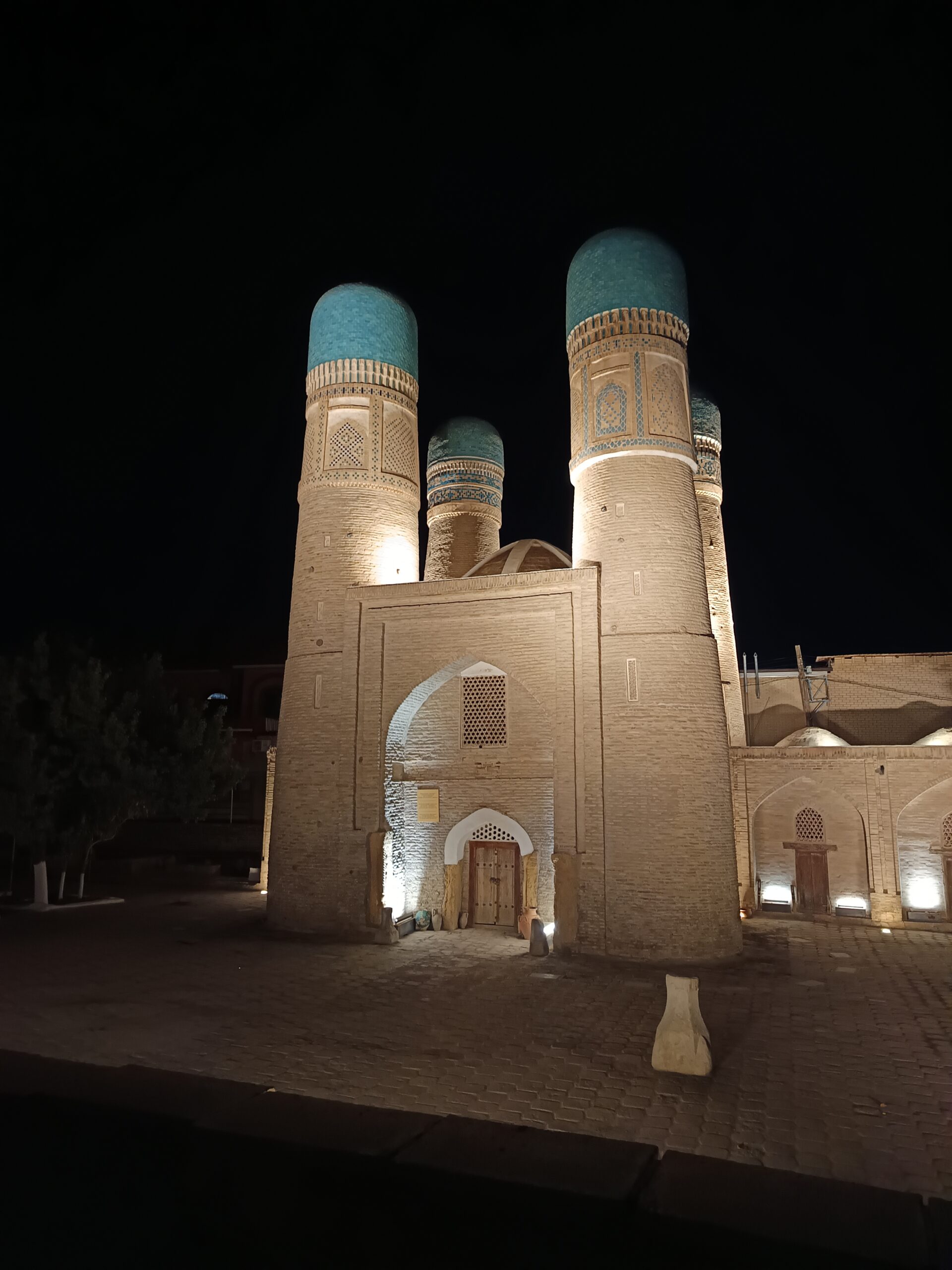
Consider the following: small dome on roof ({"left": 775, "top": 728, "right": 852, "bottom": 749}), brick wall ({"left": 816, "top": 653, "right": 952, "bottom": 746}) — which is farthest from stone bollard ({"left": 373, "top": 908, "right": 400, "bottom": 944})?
brick wall ({"left": 816, "top": 653, "right": 952, "bottom": 746})

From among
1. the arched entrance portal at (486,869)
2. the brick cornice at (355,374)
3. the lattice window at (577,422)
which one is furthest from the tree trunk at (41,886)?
the lattice window at (577,422)

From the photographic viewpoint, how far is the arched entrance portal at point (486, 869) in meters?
14.5

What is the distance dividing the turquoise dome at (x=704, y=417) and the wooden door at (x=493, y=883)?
1197cm

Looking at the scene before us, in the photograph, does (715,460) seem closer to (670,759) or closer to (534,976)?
(670,759)

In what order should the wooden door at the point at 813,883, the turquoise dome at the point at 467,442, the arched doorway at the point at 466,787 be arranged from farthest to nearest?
the turquoise dome at the point at 467,442, the wooden door at the point at 813,883, the arched doorway at the point at 466,787

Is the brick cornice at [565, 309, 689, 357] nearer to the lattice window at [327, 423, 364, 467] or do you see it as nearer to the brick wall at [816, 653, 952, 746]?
the lattice window at [327, 423, 364, 467]

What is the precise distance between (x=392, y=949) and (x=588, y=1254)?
9.38 meters

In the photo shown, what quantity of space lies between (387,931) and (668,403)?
9986mm

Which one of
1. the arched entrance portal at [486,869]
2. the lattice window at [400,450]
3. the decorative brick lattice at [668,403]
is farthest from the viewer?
the lattice window at [400,450]

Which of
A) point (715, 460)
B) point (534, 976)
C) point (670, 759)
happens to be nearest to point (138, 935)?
point (534, 976)

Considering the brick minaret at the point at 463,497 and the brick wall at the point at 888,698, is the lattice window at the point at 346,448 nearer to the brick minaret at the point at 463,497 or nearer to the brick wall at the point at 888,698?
the brick minaret at the point at 463,497

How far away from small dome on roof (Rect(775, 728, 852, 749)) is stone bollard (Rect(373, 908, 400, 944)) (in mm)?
10752

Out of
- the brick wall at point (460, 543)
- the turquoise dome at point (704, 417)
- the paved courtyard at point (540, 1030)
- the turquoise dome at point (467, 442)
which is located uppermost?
the turquoise dome at point (704, 417)

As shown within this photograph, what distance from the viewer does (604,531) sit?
44.4 feet
